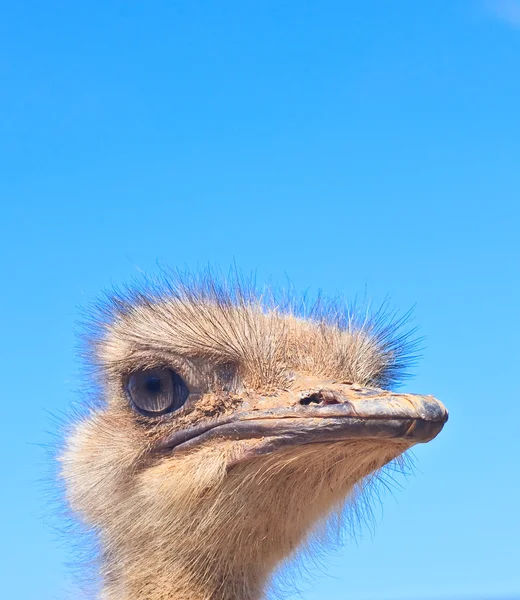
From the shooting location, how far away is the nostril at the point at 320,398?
4.08 m

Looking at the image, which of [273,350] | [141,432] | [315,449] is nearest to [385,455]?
[315,449]

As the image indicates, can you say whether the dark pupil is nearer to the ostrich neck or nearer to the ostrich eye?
the ostrich eye

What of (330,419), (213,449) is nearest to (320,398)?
(330,419)

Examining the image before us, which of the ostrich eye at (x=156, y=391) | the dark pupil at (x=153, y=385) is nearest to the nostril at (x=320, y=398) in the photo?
the ostrich eye at (x=156, y=391)

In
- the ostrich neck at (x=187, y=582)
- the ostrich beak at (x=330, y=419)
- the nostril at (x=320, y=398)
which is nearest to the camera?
the ostrich beak at (x=330, y=419)

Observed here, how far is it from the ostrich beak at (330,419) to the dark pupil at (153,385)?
0.32m

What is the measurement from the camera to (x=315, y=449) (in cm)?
419

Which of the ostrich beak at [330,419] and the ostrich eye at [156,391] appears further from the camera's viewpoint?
the ostrich eye at [156,391]

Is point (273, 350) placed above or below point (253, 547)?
above

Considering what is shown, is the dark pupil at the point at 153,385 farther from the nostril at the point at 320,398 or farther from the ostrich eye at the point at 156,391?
the nostril at the point at 320,398

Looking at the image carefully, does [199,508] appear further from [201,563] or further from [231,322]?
[231,322]

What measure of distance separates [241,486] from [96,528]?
886 millimetres

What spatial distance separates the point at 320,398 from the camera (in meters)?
4.14

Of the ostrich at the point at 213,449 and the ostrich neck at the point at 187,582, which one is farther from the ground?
the ostrich at the point at 213,449
